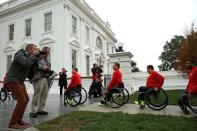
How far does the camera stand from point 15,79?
5.31 m

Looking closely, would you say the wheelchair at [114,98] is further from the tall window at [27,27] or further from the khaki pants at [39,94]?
the tall window at [27,27]

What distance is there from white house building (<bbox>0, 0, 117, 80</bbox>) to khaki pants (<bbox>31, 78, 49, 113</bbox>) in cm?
1328

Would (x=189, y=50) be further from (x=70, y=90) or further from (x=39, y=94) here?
(x=39, y=94)

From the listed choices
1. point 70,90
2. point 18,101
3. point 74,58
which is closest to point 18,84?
point 18,101

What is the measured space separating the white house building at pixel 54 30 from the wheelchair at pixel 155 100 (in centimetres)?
1353

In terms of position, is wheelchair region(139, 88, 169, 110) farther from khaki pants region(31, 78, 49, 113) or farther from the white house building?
the white house building

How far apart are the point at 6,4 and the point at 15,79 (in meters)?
23.5

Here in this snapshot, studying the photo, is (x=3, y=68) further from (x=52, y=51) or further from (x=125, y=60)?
(x=125, y=60)

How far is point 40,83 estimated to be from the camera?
265 inches

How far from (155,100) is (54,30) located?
50.7 ft

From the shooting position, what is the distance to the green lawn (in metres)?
4.81

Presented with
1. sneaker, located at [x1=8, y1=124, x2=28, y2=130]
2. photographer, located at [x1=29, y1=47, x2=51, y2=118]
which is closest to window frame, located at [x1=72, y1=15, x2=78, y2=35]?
photographer, located at [x1=29, y1=47, x2=51, y2=118]

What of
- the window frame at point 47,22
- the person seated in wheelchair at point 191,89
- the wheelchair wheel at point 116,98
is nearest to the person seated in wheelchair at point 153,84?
the wheelchair wheel at point 116,98

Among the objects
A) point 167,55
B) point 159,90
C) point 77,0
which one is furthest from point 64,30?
point 167,55
